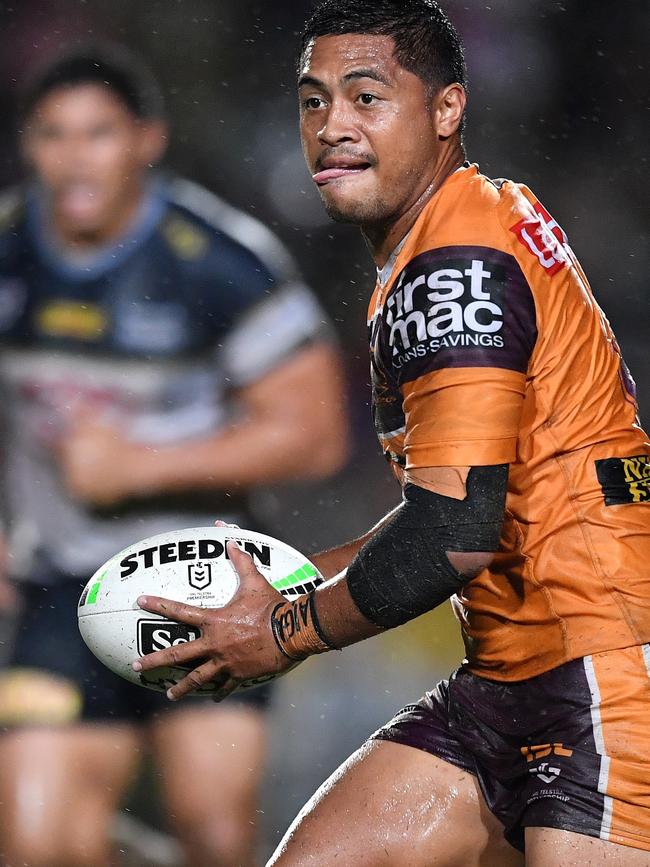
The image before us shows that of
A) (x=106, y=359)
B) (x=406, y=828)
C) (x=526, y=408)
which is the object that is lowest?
(x=406, y=828)

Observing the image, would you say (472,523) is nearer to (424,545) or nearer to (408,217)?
(424,545)

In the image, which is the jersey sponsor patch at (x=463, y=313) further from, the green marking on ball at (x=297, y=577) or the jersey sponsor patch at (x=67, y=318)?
the jersey sponsor patch at (x=67, y=318)

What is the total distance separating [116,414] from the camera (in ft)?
13.6

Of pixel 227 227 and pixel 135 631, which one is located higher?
pixel 227 227

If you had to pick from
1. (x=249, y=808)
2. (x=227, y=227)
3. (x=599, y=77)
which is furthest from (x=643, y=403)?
(x=249, y=808)

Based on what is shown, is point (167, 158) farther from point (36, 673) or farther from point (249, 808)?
point (249, 808)

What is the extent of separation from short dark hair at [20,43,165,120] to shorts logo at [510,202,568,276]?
8.13 ft

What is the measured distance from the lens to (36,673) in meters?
3.97

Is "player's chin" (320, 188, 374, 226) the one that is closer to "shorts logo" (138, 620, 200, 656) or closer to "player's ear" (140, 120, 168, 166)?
"shorts logo" (138, 620, 200, 656)

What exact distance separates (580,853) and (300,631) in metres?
0.60

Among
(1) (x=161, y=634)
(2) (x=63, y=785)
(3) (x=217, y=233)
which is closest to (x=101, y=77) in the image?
(3) (x=217, y=233)

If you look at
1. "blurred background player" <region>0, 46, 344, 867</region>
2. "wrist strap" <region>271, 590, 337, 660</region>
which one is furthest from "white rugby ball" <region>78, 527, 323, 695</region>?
"blurred background player" <region>0, 46, 344, 867</region>

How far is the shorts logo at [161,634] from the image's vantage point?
2.32 meters

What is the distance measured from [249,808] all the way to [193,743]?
30 centimetres
